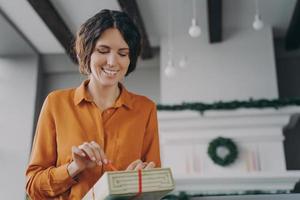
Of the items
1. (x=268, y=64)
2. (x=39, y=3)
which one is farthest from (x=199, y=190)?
(x=39, y=3)

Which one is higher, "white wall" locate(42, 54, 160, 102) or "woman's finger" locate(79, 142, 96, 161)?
"white wall" locate(42, 54, 160, 102)

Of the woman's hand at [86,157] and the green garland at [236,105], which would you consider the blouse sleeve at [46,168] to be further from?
the green garland at [236,105]

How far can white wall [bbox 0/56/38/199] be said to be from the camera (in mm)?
4328

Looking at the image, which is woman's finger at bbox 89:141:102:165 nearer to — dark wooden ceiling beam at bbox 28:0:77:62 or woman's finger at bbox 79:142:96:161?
woman's finger at bbox 79:142:96:161

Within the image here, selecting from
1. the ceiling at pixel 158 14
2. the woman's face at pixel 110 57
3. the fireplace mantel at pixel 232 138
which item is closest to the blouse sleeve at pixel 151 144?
the woman's face at pixel 110 57

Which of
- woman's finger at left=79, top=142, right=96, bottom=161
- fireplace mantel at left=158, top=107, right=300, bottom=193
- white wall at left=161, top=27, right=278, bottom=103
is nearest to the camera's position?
woman's finger at left=79, top=142, right=96, bottom=161

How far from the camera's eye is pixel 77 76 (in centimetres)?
487

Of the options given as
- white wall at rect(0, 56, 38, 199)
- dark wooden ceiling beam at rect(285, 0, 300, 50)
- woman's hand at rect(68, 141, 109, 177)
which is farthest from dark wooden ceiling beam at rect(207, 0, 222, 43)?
woman's hand at rect(68, 141, 109, 177)

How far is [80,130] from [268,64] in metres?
3.80

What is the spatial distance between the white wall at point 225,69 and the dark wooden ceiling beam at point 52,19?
1.05 meters

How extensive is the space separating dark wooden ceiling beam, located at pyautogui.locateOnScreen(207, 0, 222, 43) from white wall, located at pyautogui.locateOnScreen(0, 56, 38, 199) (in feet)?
6.61

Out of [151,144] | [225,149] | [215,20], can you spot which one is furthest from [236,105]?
[151,144]

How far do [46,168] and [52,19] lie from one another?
3392mm

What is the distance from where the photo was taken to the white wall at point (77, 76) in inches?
187
